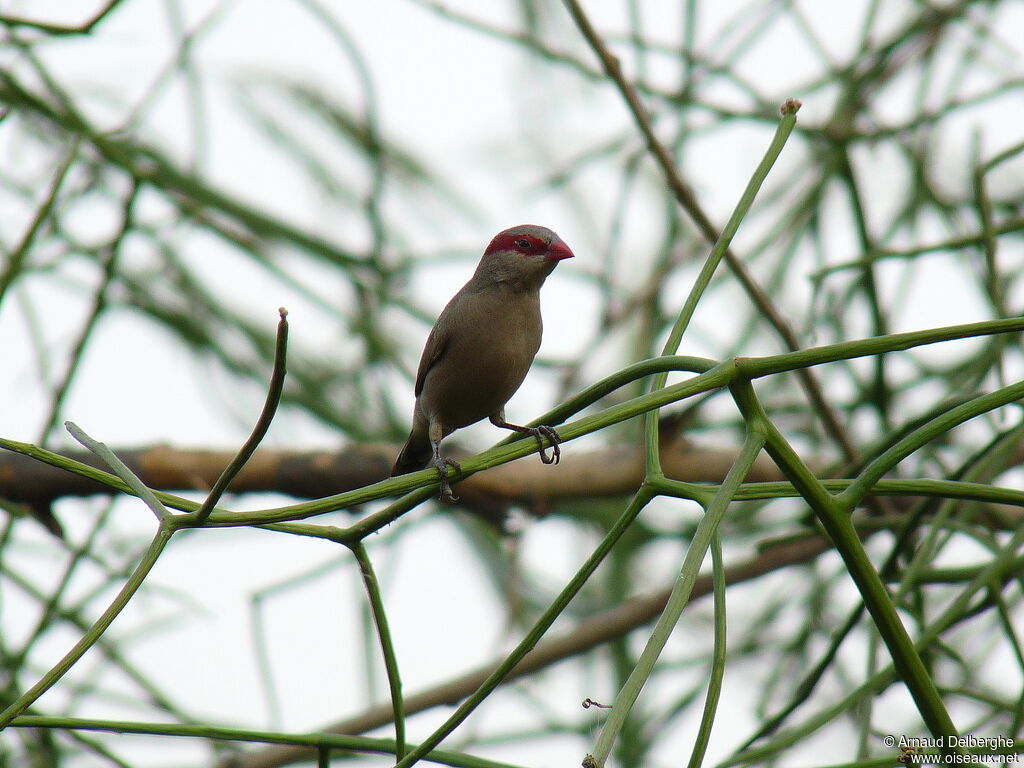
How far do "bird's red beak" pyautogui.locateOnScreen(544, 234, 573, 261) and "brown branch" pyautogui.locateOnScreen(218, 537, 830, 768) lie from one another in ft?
3.66

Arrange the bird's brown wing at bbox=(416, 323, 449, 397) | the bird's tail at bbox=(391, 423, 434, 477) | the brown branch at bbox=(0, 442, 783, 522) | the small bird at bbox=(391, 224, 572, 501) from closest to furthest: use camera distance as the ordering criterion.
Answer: the small bird at bbox=(391, 224, 572, 501)
the bird's brown wing at bbox=(416, 323, 449, 397)
the brown branch at bbox=(0, 442, 783, 522)
the bird's tail at bbox=(391, 423, 434, 477)

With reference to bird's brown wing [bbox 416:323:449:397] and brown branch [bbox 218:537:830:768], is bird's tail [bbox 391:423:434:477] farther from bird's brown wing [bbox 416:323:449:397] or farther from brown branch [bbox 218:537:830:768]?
brown branch [bbox 218:537:830:768]

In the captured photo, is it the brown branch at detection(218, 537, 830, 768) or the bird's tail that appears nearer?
the brown branch at detection(218, 537, 830, 768)

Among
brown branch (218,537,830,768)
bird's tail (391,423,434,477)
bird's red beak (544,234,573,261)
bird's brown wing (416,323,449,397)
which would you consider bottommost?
brown branch (218,537,830,768)

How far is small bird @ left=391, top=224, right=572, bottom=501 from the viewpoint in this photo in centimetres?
327

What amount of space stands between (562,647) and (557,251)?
1.35 metres

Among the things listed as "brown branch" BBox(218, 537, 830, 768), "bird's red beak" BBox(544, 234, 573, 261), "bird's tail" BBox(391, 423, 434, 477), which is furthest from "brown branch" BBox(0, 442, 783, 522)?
"bird's red beak" BBox(544, 234, 573, 261)

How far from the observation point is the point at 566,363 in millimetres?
4449

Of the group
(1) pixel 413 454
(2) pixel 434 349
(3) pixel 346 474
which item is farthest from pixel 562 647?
(2) pixel 434 349

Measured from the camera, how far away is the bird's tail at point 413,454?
3.71m

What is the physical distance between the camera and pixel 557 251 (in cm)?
348

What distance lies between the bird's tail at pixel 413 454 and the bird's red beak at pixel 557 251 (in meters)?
0.75

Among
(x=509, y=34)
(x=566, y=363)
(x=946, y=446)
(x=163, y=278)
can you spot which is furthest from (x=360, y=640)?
(x=946, y=446)

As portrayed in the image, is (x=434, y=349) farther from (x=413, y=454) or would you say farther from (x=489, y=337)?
(x=413, y=454)
